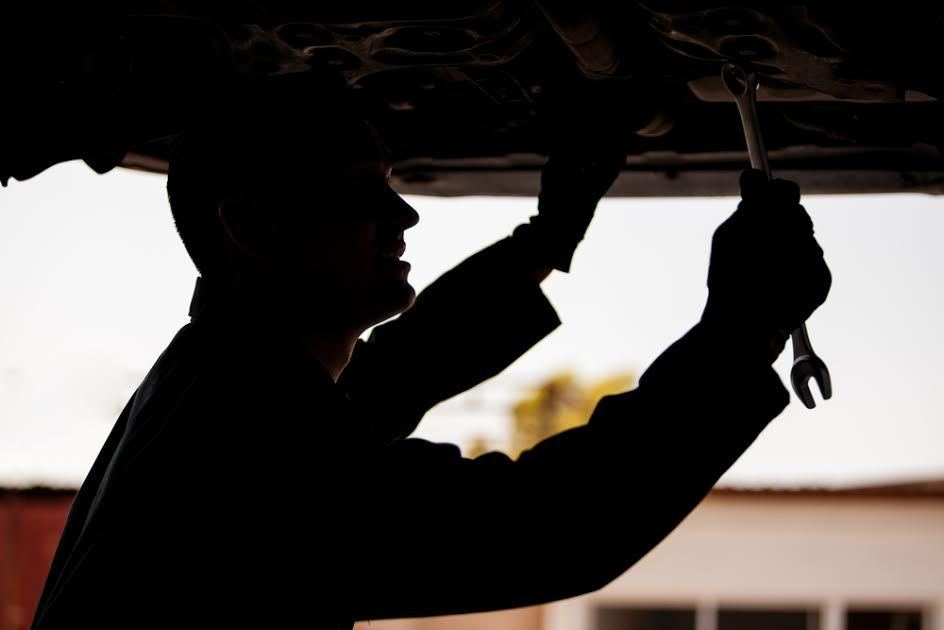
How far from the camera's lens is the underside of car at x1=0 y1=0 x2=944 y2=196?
5.02 feet

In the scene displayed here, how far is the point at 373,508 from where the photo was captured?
1.49m

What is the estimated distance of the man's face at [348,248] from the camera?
5.70 feet

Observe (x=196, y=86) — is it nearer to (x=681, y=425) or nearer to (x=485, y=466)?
(x=485, y=466)

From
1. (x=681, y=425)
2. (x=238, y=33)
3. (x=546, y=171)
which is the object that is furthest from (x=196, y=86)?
(x=681, y=425)

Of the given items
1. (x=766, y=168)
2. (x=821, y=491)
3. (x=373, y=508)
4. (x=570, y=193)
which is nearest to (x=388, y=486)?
(x=373, y=508)

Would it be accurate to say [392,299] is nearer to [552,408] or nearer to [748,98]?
[748,98]

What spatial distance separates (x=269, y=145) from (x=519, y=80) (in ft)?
1.32

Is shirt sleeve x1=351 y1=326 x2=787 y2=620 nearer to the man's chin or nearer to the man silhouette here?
the man silhouette

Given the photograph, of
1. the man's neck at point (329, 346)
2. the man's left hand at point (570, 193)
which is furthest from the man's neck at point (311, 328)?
the man's left hand at point (570, 193)

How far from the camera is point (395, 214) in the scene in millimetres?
1794

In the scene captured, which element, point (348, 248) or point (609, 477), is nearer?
point (609, 477)

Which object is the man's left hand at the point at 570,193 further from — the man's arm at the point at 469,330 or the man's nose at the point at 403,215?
the man's nose at the point at 403,215

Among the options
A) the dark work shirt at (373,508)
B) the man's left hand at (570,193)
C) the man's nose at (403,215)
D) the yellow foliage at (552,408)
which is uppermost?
the yellow foliage at (552,408)

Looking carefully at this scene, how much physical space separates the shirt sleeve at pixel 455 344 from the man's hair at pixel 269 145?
0.47 m
